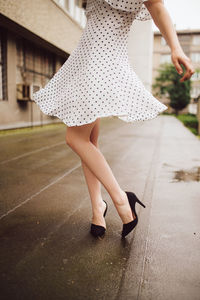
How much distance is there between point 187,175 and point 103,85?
167cm

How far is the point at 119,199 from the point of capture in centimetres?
130

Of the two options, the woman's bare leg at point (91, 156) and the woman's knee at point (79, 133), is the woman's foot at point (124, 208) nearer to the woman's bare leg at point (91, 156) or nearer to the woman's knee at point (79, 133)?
the woman's bare leg at point (91, 156)

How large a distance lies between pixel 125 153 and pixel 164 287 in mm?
2775

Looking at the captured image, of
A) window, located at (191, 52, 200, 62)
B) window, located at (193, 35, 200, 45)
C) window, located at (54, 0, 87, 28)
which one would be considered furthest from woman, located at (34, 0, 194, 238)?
window, located at (193, 35, 200, 45)

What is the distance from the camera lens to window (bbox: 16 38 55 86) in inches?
311

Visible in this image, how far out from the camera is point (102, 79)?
3.96 feet

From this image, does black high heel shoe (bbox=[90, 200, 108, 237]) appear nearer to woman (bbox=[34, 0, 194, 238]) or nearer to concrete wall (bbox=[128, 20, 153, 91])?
woman (bbox=[34, 0, 194, 238])

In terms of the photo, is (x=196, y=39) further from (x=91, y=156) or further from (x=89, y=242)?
(x=89, y=242)

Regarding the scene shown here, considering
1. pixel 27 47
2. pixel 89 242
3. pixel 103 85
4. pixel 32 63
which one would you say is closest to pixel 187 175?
pixel 89 242

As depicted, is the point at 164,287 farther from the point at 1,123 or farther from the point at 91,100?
the point at 1,123


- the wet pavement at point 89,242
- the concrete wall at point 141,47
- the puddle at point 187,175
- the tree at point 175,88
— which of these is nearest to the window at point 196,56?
the tree at point 175,88

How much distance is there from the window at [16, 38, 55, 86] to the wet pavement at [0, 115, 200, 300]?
20.0 ft

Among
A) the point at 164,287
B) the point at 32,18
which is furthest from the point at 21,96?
the point at 164,287

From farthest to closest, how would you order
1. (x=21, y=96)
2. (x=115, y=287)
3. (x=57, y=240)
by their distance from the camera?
1. (x=21, y=96)
2. (x=57, y=240)
3. (x=115, y=287)
